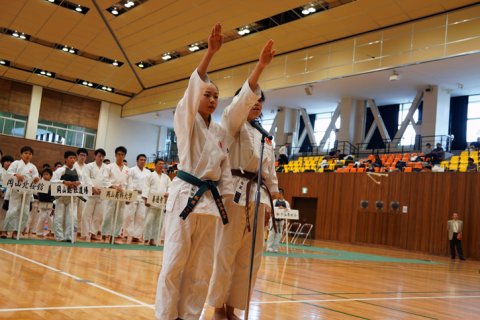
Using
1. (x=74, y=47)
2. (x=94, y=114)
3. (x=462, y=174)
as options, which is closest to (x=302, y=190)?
(x=462, y=174)

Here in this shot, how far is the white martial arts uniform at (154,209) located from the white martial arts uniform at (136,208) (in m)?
0.17

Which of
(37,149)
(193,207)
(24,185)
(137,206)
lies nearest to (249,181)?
(193,207)

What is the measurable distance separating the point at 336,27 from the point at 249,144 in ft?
43.3

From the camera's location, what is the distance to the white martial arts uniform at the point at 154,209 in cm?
893

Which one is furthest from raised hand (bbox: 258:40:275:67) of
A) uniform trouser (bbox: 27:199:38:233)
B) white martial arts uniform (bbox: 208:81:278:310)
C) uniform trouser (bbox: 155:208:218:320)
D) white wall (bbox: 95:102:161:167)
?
white wall (bbox: 95:102:161:167)

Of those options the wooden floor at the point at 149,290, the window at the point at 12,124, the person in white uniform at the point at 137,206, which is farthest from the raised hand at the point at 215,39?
the window at the point at 12,124

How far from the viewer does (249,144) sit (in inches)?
128

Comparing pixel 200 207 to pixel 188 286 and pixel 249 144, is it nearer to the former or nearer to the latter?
pixel 188 286

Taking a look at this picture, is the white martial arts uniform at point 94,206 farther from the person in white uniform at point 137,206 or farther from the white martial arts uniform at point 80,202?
the person in white uniform at point 137,206

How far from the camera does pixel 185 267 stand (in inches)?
107

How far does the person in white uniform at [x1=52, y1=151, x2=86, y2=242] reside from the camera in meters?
7.73

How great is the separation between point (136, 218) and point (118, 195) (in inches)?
53.5

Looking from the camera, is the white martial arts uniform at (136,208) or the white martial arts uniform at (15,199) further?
the white martial arts uniform at (136,208)

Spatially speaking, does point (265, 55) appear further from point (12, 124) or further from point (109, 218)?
point (12, 124)
